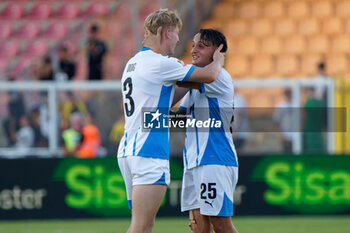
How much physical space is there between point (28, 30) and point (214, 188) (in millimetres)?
11248

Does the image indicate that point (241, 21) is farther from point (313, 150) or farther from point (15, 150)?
point (15, 150)

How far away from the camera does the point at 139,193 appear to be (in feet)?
17.7

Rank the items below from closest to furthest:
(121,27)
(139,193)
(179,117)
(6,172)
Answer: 1. (139,193)
2. (179,117)
3. (6,172)
4. (121,27)

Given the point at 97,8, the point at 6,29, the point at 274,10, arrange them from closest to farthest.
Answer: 1. the point at 97,8
2. the point at 6,29
3. the point at 274,10

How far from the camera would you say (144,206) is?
5.36m

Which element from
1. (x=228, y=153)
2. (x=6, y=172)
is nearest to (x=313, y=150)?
(x=6, y=172)

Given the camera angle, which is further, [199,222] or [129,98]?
[199,222]

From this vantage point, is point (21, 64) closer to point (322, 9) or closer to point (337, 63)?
point (337, 63)

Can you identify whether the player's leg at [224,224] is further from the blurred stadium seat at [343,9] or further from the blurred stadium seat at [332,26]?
the blurred stadium seat at [343,9]

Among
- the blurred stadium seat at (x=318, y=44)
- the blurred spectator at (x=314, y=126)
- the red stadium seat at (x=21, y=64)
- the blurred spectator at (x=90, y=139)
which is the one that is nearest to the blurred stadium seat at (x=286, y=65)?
the blurred stadium seat at (x=318, y=44)

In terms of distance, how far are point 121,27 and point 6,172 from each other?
3.73 meters

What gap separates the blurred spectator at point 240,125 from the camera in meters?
11.2

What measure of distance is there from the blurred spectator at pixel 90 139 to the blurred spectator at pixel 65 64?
1472 mm

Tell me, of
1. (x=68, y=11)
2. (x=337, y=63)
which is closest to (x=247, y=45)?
(x=337, y=63)
